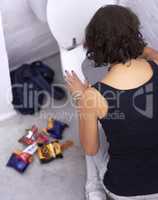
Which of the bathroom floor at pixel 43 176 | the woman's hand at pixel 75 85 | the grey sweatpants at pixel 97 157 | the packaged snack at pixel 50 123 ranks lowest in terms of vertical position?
the bathroom floor at pixel 43 176

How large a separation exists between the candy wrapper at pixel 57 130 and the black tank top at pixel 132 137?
1.51ft

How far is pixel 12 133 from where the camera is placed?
1804mm

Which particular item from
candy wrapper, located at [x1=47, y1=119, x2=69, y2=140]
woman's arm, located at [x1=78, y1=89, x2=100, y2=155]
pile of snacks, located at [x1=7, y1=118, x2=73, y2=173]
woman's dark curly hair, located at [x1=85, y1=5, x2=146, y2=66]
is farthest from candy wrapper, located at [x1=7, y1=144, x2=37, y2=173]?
woman's dark curly hair, located at [x1=85, y1=5, x2=146, y2=66]

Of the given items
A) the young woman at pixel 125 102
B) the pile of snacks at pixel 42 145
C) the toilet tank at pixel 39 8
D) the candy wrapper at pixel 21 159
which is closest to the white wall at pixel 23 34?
the toilet tank at pixel 39 8

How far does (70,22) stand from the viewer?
5.30 ft

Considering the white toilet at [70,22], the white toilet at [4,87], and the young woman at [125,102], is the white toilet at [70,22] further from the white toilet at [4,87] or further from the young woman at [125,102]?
the young woman at [125,102]

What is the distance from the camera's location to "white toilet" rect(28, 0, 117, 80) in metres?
1.57

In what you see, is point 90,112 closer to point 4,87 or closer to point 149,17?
point 4,87

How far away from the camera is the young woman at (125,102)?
115cm

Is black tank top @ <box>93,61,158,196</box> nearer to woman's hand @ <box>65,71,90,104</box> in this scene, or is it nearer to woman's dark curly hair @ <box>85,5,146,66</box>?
woman's dark curly hair @ <box>85,5,146,66</box>

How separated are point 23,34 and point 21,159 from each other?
2.12 ft

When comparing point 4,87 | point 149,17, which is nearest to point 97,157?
point 4,87

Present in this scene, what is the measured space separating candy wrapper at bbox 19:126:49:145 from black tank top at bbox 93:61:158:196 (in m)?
0.48

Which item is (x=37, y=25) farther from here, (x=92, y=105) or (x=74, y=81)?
(x=92, y=105)
